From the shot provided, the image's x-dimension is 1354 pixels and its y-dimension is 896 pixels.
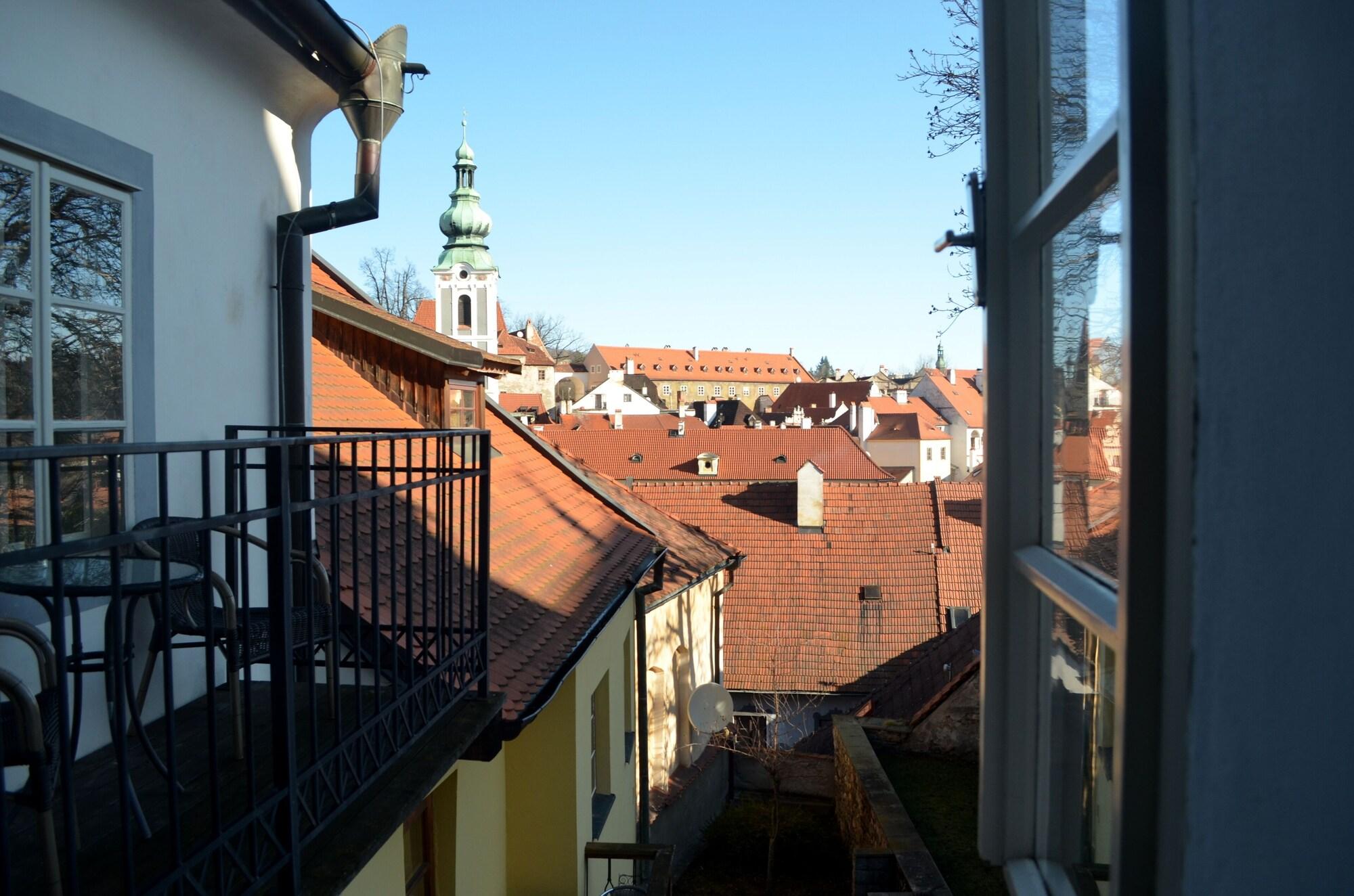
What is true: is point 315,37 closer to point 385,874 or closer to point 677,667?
point 385,874

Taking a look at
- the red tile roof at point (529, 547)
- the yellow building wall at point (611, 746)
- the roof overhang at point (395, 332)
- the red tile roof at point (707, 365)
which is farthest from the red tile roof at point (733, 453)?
the red tile roof at point (707, 365)

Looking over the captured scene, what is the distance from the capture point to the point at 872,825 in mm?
10672

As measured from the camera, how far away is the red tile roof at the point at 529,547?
18.9ft

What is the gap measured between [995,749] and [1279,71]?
1354 millimetres

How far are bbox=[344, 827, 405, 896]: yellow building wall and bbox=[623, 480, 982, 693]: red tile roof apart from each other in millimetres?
16631

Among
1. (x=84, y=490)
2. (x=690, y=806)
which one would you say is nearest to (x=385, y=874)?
(x=84, y=490)

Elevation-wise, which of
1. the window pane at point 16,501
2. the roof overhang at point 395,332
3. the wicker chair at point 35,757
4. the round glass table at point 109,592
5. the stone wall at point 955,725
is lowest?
the stone wall at point 955,725

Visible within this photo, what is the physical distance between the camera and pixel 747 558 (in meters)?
23.2

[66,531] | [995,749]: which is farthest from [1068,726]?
[66,531]

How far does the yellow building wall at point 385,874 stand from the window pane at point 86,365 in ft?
5.82

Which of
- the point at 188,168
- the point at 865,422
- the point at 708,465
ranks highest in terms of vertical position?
the point at 188,168

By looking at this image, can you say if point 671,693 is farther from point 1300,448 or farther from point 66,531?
point 1300,448

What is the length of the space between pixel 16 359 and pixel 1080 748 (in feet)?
9.59

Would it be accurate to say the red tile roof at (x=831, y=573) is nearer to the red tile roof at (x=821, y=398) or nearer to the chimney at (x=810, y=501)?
the chimney at (x=810, y=501)
